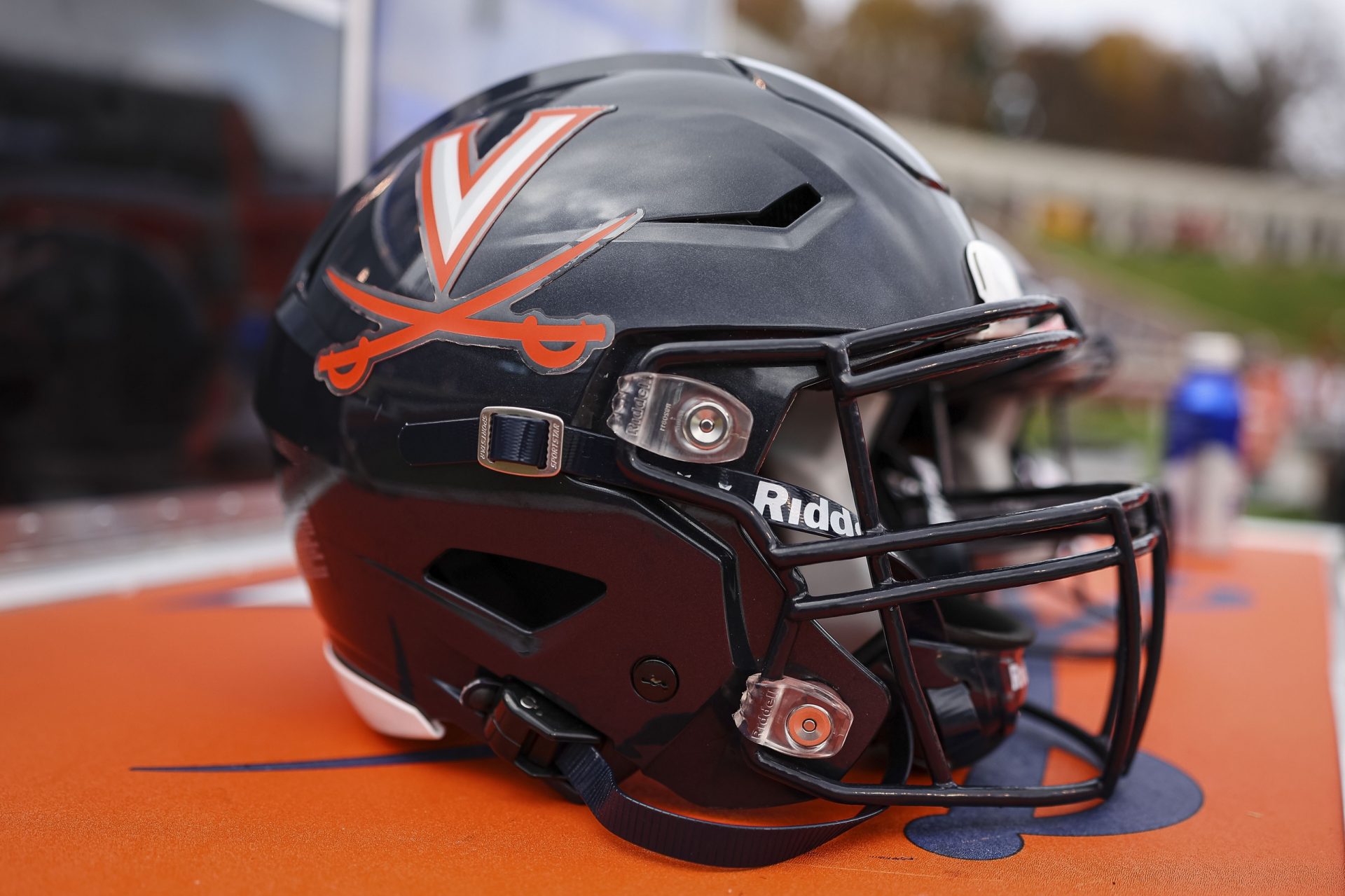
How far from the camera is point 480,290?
2.72 ft

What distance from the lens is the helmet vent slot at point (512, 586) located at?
0.88m

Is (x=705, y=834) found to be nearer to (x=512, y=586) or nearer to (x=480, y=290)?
(x=512, y=586)

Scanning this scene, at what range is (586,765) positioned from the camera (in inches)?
32.7

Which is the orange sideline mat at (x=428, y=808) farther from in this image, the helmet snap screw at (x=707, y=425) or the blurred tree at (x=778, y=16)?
the blurred tree at (x=778, y=16)

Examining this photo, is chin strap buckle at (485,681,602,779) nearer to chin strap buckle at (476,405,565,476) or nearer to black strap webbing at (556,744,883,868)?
black strap webbing at (556,744,883,868)

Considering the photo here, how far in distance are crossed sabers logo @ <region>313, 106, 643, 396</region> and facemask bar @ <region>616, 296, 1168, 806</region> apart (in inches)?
3.3

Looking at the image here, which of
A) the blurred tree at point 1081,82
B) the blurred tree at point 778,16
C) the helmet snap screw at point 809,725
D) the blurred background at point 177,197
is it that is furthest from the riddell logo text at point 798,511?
the blurred tree at point 1081,82

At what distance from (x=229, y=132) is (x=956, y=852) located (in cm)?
203

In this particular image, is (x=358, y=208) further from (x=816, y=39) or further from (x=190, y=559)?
(x=816, y=39)

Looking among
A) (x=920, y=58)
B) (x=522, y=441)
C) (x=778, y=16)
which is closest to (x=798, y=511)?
(x=522, y=441)

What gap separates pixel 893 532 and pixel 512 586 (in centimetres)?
33

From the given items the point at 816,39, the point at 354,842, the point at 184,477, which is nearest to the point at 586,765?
the point at 354,842

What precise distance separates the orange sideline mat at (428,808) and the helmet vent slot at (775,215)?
467 millimetres

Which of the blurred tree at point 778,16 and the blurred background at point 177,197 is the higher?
the blurred tree at point 778,16
